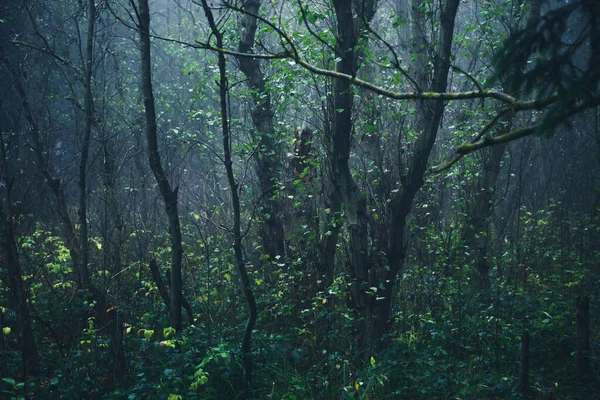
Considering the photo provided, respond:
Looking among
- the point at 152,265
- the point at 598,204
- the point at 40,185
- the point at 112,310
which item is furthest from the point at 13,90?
the point at 598,204

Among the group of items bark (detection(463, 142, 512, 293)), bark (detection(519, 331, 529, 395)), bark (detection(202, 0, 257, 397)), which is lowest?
bark (detection(519, 331, 529, 395))

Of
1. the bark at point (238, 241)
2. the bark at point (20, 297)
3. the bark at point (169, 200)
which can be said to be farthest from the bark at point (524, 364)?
the bark at point (20, 297)

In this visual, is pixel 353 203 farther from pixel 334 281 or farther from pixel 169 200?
pixel 169 200

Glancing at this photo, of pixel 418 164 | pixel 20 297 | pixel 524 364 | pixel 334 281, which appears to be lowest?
pixel 524 364

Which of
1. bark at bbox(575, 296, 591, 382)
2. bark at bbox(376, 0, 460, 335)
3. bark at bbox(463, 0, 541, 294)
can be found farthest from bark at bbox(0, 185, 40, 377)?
bark at bbox(463, 0, 541, 294)

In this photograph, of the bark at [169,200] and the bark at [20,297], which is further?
the bark at [169,200]

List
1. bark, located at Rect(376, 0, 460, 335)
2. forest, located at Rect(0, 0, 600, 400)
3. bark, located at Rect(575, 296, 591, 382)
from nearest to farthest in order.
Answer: forest, located at Rect(0, 0, 600, 400)
bark, located at Rect(575, 296, 591, 382)
bark, located at Rect(376, 0, 460, 335)

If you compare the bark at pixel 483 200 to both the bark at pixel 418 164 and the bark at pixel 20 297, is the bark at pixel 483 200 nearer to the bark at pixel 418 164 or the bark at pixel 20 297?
the bark at pixel 418 164

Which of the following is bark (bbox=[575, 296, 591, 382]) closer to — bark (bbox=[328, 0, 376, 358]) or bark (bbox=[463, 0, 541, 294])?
bark (bbox=[328, 0, 376, 358])

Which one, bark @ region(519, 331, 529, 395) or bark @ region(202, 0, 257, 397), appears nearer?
bark @ region(519, 331, 529, 395)

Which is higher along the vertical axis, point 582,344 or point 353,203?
point 353,203

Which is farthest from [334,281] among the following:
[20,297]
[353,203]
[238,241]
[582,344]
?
[20,297]

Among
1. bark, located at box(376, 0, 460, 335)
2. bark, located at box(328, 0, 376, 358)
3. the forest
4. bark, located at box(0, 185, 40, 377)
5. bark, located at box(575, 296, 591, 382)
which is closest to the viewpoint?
the forest

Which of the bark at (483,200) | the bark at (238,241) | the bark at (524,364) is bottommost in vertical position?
the bark at (524,364)
